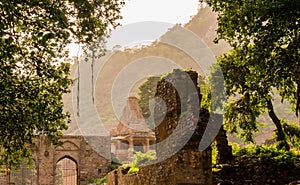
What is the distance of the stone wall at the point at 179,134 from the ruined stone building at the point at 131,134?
26331 millimetres

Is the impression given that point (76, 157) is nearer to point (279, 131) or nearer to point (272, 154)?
point (279, 131)

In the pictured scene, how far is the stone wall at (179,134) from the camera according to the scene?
848cm

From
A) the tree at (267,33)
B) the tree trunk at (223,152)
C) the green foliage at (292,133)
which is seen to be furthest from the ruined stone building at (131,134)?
the tree at (267,33)

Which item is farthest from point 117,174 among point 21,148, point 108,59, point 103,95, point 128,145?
point 108,59

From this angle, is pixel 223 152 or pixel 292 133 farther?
pixel 292 133

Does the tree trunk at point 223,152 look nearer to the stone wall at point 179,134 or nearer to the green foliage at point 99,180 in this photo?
the stone wall at point 179,134

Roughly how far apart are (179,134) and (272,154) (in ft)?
25.3

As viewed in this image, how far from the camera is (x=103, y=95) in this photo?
331 ft

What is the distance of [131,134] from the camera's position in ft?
123

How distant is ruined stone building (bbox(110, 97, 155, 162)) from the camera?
3712 centimetres

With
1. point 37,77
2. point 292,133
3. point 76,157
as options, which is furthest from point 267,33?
point 76,157

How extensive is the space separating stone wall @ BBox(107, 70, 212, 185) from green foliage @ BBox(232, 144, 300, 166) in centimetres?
597

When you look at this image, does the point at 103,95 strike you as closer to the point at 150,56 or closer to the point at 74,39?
the point at 150,56

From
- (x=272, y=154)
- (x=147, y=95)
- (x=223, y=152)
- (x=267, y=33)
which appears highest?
(x=147, y=95)
